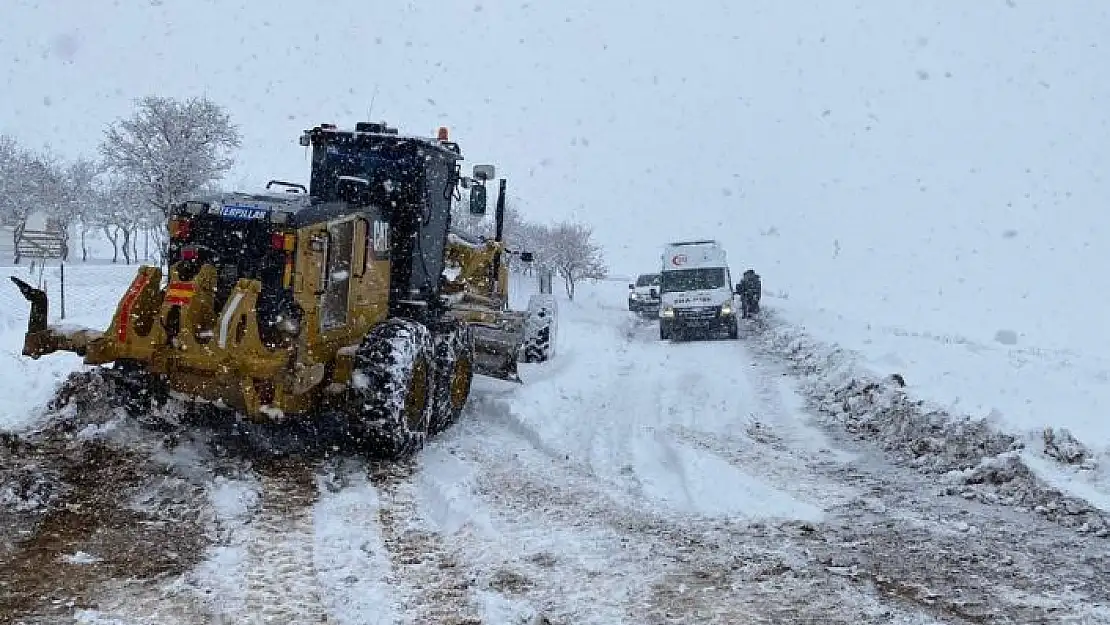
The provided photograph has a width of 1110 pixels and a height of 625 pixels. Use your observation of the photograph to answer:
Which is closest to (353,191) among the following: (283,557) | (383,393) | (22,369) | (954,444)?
(383,393)

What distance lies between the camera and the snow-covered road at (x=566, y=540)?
14.7ft

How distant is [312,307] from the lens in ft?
23.6

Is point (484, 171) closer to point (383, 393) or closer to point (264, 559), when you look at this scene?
point (383, 393)

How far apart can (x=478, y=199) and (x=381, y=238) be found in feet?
6.35

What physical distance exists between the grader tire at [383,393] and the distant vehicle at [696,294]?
15.9 metres

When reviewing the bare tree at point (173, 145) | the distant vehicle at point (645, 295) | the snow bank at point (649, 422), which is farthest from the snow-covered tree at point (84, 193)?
the snow bank at point (649, 422)

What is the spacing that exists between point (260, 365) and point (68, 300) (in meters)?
16.4

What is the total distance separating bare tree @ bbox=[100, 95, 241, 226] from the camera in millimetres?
29797

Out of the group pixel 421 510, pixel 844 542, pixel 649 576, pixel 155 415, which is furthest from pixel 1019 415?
pixel 155 415

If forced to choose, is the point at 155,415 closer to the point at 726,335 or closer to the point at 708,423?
the point at 708,423

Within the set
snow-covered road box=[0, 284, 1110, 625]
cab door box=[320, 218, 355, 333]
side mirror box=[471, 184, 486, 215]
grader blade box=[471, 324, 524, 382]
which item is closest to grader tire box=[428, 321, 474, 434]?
snow-covered road box=[0, 284, 1110, 625]

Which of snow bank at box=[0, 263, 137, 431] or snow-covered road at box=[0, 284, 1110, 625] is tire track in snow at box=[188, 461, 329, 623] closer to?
snow-covered road at box=[0, 284, 1110, 625]

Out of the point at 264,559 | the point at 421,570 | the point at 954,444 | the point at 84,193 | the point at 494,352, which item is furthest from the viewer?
the point at 84,193

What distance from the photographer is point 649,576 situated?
494 centimetres
